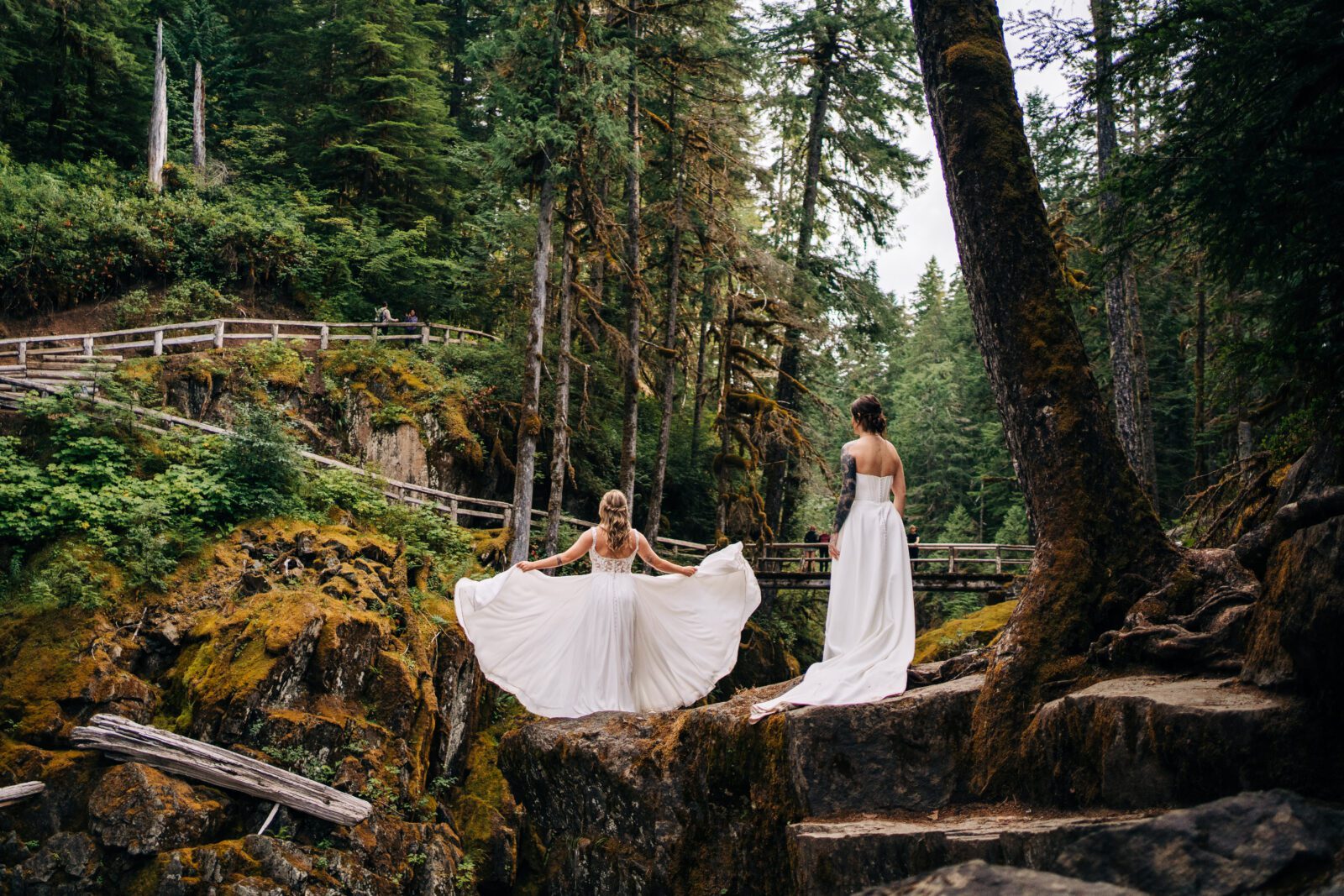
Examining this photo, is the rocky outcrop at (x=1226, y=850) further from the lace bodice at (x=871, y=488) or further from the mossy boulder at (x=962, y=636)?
the mossy boulder at (x=962, y=636)

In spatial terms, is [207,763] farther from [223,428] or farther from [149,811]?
[223,428]

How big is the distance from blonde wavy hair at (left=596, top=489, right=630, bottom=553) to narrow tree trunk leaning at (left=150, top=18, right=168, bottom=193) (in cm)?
2489


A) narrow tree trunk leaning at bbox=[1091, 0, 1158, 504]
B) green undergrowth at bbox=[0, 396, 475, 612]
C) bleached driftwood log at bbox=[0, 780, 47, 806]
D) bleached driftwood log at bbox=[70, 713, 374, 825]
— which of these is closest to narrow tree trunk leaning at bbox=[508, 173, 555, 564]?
green undergrowth at bbox=[0, 396, 475, 612]

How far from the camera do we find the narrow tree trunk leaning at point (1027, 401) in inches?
229

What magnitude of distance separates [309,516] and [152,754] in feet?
16.1

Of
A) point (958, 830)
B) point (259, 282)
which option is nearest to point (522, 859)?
point (958, 830)

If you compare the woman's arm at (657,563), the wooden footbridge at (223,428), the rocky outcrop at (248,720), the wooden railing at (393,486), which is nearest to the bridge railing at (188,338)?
the wooden footbridge at (223,428)

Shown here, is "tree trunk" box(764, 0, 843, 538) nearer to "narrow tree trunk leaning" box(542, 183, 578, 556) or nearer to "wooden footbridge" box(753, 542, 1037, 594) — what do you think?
"wooden footbridge" box(753, 542, 1037, 594)

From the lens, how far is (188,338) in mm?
19125

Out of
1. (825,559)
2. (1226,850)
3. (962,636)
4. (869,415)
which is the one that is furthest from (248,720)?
(825,559)

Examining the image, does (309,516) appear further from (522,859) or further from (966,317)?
(966,317)

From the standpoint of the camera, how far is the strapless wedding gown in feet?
21.3

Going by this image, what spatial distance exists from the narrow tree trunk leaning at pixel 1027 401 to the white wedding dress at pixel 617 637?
2.93 m

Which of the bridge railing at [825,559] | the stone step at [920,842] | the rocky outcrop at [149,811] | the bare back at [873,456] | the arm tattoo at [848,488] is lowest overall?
the rocky outcrop at [149,811]
